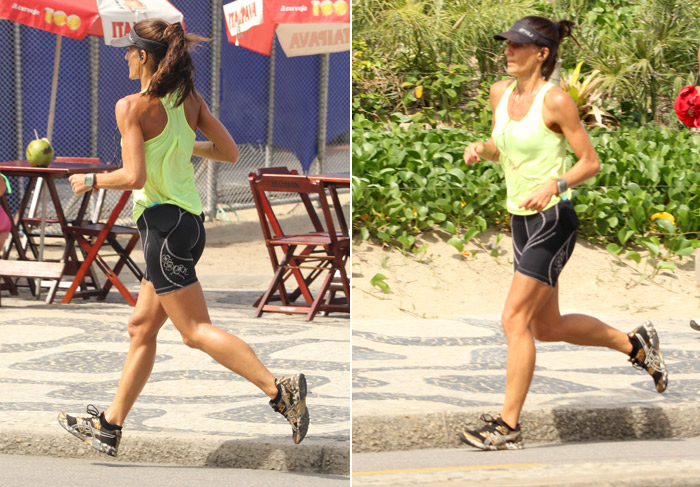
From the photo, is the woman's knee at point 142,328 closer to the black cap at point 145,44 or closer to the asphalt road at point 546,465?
the asphalt road at point 546,465

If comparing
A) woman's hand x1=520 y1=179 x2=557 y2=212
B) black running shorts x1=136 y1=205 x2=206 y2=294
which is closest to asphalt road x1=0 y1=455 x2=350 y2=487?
black running shorts x1=136 y1=205 x2=206 y2=294

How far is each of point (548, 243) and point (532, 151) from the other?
0.41m

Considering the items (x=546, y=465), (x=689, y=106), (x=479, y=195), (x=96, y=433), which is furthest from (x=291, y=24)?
(x=546, y=465)

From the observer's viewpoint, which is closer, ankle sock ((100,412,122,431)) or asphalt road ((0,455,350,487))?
asphalt road ((0,455,350,487))

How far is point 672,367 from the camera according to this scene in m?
6.71

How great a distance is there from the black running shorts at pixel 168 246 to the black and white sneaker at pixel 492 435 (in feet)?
4.56

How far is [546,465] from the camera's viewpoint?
4820 mm

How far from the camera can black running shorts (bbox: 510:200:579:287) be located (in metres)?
5.07

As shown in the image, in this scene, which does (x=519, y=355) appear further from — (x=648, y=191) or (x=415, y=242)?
(x=648, y=191)

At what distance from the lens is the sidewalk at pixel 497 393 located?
529cm

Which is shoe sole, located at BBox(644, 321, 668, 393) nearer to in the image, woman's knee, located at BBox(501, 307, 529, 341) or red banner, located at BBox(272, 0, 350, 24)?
woman's knee, located at BBox(501, 307, 529, 341)

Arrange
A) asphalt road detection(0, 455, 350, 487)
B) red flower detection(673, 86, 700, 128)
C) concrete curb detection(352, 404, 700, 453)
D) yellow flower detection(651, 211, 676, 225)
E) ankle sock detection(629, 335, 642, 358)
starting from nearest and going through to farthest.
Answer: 1. asphalt road detection(0, 455, 350, 487)
2. concrete curb detection(352, 404, 700, 453)
3. ankle sock detection(629, 335, 642, 358)
4. red flower detection(673, 86, 700, 128)
5. yellow flower detection(651, 211, 676, 225)

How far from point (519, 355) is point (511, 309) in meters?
0.20

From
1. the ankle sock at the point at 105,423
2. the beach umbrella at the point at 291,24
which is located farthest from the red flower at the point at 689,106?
the beach umbrella at the point at 291,24
